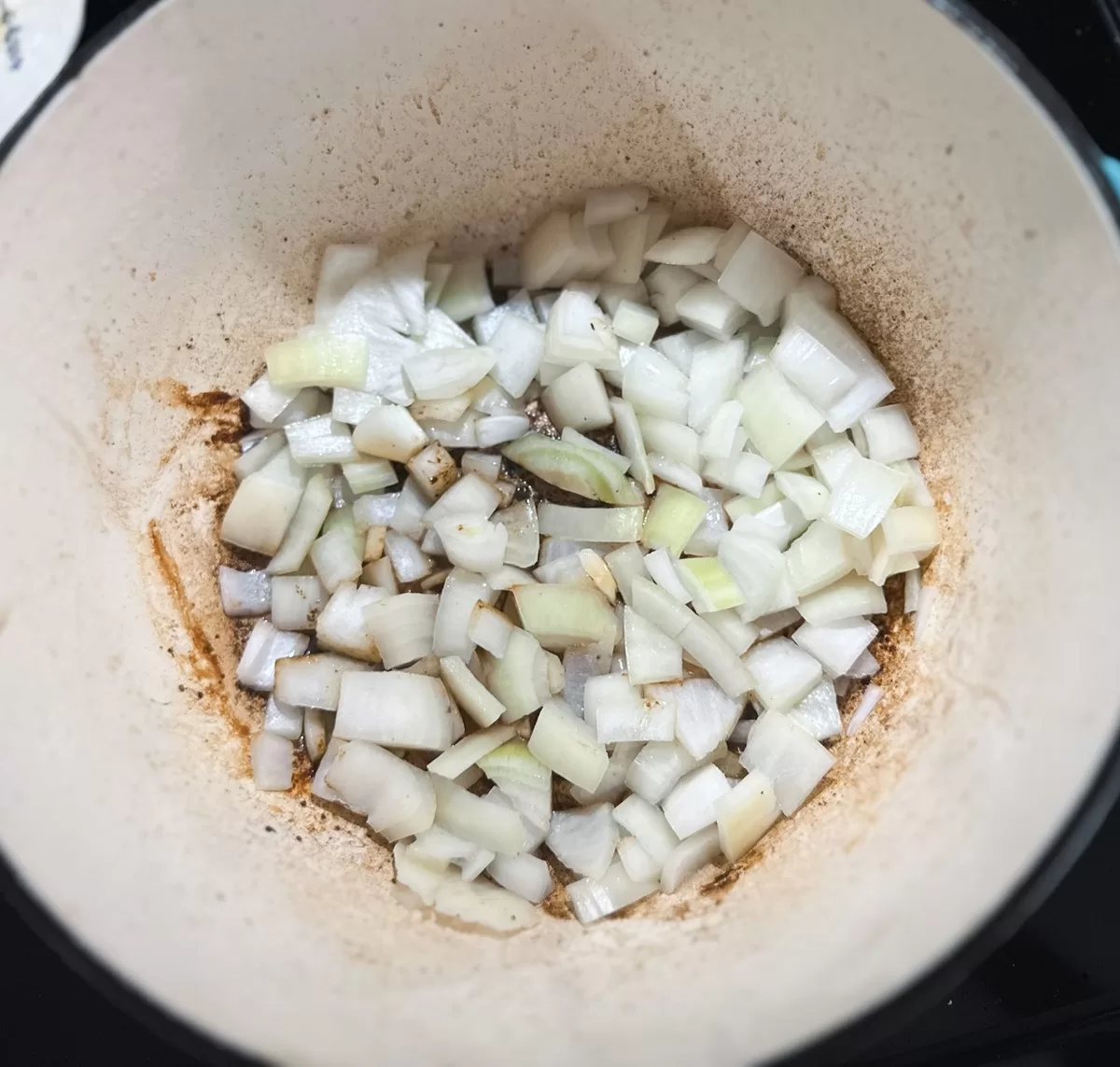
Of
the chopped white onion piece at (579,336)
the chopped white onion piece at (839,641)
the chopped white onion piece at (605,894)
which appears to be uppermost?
the chopped white onion piece at (579,336)

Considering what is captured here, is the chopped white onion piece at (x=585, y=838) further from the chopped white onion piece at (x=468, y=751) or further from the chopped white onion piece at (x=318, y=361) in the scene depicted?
the chopped white onion piece at (x=318, y=361)

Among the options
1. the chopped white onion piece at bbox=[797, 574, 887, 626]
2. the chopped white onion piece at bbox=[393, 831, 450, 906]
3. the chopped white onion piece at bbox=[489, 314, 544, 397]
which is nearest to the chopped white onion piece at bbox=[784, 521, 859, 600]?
the chopped white onion piece at bbox=[797, 574, 887, 626]

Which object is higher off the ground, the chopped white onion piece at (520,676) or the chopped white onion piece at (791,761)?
the chopped white onion piece at (791,761)

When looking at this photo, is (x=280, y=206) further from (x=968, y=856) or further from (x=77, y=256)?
(x=968, y=856)

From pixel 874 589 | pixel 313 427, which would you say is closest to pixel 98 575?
pixel 313 427

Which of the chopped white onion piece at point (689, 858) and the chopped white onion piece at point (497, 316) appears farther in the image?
the chopped white onion piece at point (497, 316)

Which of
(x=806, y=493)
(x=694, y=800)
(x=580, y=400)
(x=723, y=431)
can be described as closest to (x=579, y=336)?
(x=580, y=400)

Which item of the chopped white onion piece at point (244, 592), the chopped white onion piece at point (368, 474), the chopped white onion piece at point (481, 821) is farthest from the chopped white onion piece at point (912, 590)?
the chopped white onion piece at point (244, 592)
